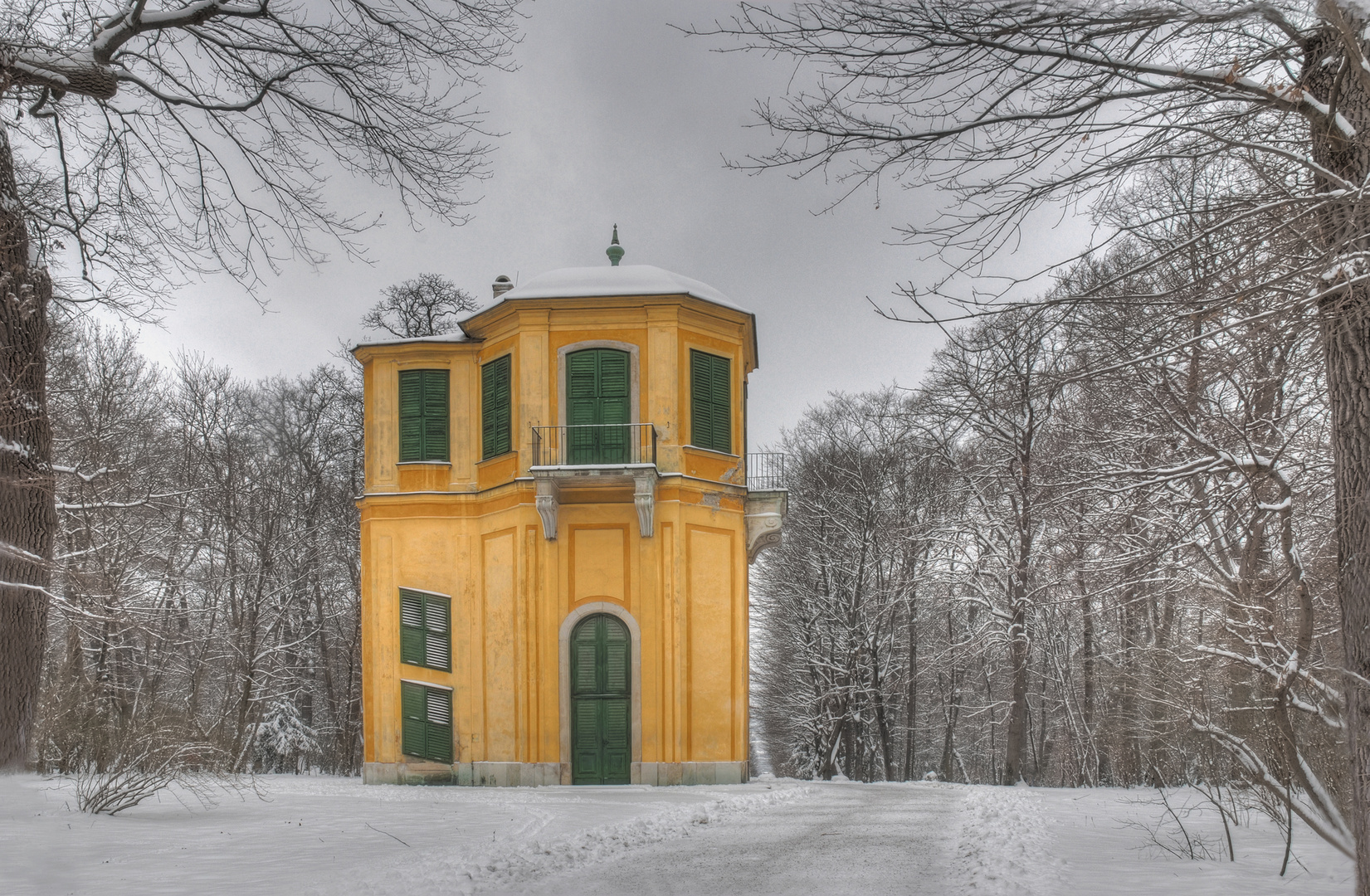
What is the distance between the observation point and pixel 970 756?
44656 millimetres

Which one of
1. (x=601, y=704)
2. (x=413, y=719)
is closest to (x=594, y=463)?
(x=601, y=704)

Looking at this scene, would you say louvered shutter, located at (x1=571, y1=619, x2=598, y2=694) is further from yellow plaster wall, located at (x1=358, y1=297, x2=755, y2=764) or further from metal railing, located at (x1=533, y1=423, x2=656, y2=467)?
metal railing, located at (x1=533, y1=423, x2=656, y2=467)

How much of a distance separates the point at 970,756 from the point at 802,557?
1407cm

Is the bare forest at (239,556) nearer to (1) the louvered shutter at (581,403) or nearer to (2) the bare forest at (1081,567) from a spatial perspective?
(1) the louvered shutter at (581,403)

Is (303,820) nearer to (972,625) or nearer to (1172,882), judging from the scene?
(1172,882)

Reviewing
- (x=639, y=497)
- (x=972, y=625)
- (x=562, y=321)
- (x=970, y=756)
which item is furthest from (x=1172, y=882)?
(x=970, y=756)

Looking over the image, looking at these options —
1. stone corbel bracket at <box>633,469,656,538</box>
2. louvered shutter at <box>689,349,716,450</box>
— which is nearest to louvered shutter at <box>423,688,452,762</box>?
stone corbel bracket at <box>633,469,656,538</box>

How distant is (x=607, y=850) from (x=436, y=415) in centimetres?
1331

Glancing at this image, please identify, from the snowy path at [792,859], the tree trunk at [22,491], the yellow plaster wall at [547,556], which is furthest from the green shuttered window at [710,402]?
the tree trunk at [22,491]

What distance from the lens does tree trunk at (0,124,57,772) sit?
10734 mm

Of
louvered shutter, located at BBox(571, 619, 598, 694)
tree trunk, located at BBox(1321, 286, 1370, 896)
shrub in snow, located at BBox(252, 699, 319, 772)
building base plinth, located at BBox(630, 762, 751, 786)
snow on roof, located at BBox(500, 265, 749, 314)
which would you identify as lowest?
shrub in snow, located at BBox(252, 699, 319, 772)

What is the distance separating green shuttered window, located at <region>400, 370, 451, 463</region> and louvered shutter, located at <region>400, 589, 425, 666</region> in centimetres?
255

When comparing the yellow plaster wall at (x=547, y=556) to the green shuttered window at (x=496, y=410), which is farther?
the green shuttered window at (x=496, y=410)

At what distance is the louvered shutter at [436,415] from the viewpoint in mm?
22516
